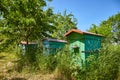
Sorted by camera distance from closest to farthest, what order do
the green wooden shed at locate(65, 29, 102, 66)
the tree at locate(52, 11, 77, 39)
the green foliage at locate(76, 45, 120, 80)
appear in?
the green foliage at locate(76, 45, 120, 80)
the green wooden shed at locate(65, 29, 102, 66)
the tree at locate(52, 11, 77, 39)

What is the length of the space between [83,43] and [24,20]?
452 centimetres

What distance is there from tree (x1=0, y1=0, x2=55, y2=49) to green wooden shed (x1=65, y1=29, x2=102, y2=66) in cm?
331

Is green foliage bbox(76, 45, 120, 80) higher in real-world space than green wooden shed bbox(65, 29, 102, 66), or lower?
lower

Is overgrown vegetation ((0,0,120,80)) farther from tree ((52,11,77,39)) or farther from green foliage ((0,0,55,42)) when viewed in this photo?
tree ((52,11,77,39))

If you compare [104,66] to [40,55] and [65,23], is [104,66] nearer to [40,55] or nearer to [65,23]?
[40,55]

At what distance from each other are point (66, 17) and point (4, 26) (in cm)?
2024

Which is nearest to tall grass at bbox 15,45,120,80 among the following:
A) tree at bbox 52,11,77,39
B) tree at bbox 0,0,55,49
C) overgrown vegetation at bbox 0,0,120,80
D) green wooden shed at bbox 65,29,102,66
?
overgrown vegetation at bbox 0,0,120,80

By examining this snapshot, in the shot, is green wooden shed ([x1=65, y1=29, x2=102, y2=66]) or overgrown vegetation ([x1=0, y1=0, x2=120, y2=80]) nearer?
overgrown vegetation ([x1=0, y1=0, x2=120, y2=80])

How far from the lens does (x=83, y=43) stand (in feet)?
27.4

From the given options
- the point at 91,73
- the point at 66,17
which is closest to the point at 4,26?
the point at 91,73

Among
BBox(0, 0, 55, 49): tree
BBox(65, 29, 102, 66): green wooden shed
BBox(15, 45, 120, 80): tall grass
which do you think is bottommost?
BBox(15, 45, 120, 80): tall grass

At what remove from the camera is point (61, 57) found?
8.95 metres

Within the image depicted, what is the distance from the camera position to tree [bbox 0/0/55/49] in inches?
457

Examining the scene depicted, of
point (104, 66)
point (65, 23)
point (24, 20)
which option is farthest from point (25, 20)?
point (65, 23)
